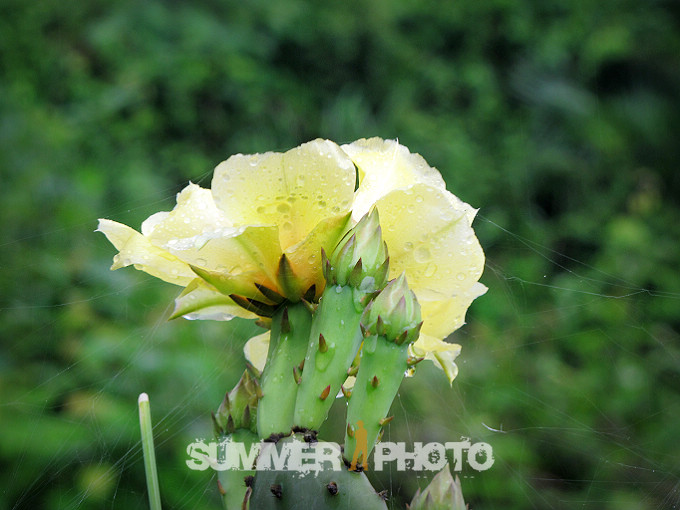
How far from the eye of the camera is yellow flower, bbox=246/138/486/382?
15.2 inches

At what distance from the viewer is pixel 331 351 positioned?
1.23 feet

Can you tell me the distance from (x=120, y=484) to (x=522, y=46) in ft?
9.25

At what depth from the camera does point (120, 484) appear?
0.45 metres

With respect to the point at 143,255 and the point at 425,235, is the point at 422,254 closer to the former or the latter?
the point at 425,235

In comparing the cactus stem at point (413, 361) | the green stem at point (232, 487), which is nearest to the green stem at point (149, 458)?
the green stem at point (232, 487)

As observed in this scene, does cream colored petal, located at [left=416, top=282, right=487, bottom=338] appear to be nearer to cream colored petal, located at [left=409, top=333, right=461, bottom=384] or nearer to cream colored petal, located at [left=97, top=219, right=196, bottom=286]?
cream colored petal, located at [left=409, top=333, right=461, bottom=384]

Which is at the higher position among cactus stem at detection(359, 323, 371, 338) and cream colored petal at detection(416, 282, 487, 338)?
cactus stem at detection(359, 323, 371, 338)

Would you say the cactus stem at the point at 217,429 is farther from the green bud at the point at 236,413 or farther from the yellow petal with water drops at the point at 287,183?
the yellow petal with water drops at the point at 287,183

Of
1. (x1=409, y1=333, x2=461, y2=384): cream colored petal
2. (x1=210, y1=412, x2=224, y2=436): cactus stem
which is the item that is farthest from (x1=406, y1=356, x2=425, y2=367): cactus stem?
(x1=210, y1=412, x2=224, y2=436): cactus stem

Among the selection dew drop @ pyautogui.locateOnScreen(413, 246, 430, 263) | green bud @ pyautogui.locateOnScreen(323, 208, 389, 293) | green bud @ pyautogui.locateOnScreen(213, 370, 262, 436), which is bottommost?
green bud @ pyautogui.locateOnScreen(213, 370, 262, 436)

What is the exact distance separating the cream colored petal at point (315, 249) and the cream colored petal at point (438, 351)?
0.06 m

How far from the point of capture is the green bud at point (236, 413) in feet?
1.33

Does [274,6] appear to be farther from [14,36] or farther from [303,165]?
[303,165]

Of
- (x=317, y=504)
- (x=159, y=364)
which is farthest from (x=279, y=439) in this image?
(x=159, y=364)
